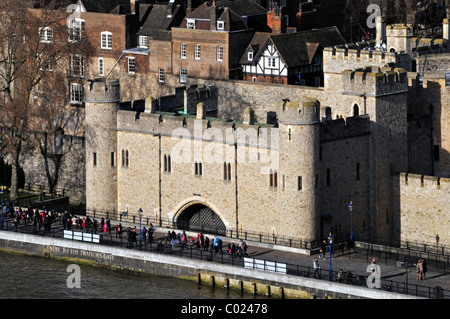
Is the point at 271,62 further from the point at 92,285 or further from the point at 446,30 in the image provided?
the point at 92,285

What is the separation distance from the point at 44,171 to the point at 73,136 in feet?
13.8

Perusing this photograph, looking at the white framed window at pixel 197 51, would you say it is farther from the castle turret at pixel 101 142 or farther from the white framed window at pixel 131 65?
the castle turret at pixel 101 142

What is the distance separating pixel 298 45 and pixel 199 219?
25.1 meters

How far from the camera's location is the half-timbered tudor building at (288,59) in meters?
129

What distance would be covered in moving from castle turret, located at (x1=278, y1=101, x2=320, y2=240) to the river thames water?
6.62 metres

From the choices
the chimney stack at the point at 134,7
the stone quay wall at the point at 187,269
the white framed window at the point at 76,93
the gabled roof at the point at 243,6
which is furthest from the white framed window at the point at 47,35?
the stone quay wall at the point at 187,269

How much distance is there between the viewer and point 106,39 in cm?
14050

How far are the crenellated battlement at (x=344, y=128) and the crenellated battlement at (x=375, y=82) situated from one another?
1873mm

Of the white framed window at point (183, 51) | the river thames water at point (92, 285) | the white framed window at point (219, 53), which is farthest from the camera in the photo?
the white framed window at point (183, 51)

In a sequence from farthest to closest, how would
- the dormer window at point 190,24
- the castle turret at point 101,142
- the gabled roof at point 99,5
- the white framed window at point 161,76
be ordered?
the gabled roof at point 99,5 < the white framed window at point 161,76 < the dormer window at point 190,24 < the castle turret at point 101,142

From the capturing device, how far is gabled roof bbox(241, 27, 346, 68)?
12888cm

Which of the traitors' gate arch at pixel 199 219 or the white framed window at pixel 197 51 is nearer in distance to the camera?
the traitors' gate arch at pixel 199 219

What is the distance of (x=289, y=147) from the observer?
102 meters

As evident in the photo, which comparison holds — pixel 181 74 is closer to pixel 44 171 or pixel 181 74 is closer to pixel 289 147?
pixel 44 171
